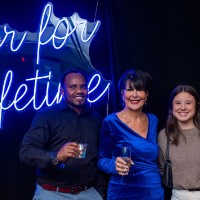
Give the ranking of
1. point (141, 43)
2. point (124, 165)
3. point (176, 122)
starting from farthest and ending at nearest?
1. point (141, 43)
2. point (176, 122)
3. point (124, 165)

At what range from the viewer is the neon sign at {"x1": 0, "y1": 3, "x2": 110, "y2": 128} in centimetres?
318

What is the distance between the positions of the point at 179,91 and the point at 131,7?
111cm

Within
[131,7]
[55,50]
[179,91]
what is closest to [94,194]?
[179,91]

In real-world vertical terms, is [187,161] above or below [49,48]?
below

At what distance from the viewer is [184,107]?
Answer: 2.71 m

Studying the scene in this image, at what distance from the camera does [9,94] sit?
10.5 ft

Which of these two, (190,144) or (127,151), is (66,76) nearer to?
(127,151)

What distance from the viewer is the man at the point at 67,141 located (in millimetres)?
2652

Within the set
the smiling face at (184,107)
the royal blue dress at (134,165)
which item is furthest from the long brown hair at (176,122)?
the royal blue dress at (134,165)

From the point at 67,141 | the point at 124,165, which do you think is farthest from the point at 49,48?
the point at 124,165

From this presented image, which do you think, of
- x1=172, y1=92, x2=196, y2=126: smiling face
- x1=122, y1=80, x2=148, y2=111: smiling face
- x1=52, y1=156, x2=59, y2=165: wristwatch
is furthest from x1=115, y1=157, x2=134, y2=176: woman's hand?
x1=172, y1=92, x2=196, y2=126: smiling face

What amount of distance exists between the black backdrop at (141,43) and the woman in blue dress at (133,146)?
25.1 inches

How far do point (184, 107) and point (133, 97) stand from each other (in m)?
0.40

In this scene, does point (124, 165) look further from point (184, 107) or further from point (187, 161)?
point (184, 107)
